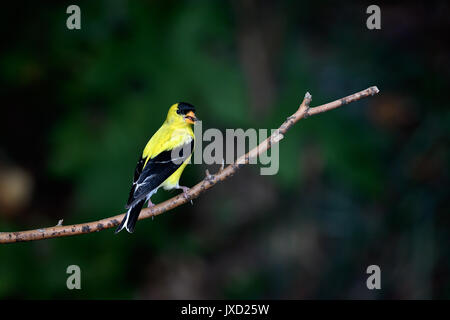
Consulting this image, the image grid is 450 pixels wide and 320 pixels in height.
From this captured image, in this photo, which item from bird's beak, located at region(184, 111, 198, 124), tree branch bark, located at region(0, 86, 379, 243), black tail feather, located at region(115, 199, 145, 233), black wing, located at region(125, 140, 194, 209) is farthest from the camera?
bird's beak, located at region(184, 111, 198, 124)

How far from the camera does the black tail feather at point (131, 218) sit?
192 centimetres

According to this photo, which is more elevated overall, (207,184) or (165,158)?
(165,158)

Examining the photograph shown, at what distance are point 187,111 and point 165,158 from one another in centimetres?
25

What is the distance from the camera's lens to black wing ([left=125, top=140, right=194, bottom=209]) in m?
2.22

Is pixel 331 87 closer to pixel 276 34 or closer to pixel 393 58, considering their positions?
pixel 393 58

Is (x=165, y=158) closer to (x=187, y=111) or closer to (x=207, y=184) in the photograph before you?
(x=187, y=111)

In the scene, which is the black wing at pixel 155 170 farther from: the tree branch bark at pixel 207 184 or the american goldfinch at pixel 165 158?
the tree branch bark at pixel 207 184

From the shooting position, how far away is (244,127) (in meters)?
3.81

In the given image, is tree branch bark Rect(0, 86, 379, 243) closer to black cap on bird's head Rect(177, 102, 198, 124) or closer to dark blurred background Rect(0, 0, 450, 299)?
black cap on bird's head Rect(177, 102, 198, 124)

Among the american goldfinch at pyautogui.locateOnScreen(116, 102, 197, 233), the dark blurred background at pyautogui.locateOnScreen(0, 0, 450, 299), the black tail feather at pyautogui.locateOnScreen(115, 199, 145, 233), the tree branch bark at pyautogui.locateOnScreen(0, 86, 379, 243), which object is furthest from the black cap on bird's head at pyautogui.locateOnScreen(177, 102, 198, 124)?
the dark blurred background at pyautogui.locateOnScreen(0, 0, 450, 299)

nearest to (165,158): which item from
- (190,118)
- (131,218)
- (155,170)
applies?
(155,170)

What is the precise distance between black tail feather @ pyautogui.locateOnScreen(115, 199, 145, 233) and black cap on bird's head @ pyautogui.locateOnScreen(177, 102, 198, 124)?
464mm

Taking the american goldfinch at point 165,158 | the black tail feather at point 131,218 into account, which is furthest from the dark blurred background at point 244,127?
the black tail feather at point 131,218

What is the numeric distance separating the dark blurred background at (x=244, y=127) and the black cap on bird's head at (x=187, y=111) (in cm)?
95
